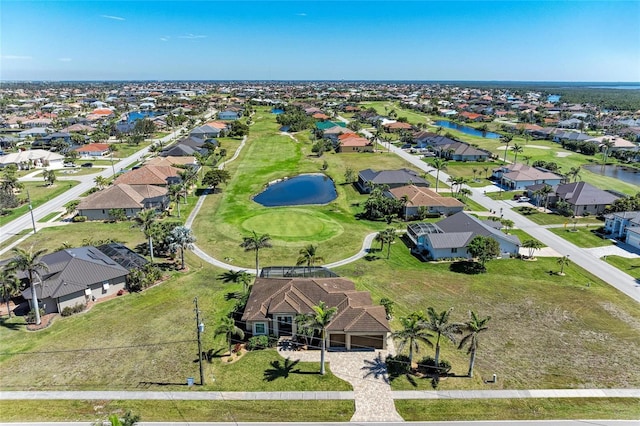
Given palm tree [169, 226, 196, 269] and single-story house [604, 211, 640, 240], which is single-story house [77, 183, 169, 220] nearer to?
palm tree [169, 226, 196, 269]

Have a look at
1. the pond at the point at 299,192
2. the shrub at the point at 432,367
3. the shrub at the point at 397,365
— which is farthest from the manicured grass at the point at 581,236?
the pond at the point at 299,192

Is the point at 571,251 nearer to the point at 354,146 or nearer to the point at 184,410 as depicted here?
the point at 184,410

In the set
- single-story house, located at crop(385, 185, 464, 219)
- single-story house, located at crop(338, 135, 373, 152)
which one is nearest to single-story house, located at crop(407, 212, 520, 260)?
single-story house, located at crop(385, 185, 464, 219)

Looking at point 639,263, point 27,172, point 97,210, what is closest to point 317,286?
point 639,263

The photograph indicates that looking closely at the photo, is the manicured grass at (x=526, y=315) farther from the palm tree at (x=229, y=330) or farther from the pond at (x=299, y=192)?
the pond at (x=299, y=192)

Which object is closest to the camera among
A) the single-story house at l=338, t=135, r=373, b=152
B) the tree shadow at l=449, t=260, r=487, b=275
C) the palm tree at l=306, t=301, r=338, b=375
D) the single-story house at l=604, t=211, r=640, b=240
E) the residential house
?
the palm tree at l=306, t=301, r=338, b=375

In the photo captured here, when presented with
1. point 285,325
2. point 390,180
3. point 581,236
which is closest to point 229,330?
point 285,325
